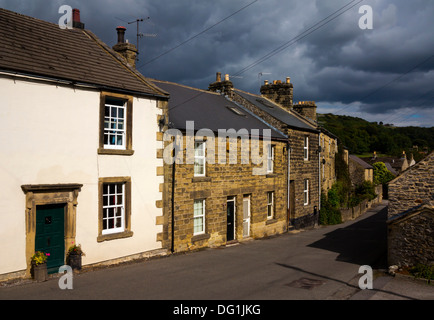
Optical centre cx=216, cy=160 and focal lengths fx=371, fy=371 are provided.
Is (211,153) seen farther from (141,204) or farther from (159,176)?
(141,204)

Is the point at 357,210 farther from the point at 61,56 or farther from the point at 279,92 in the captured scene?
the point at 61,56

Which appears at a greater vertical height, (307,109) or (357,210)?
(307,109)

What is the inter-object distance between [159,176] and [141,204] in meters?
1.36

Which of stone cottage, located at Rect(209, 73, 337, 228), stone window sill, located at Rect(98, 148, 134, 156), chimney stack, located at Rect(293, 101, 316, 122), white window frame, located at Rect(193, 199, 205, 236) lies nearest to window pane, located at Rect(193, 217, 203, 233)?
white window frame, located at Rect(193, 199, 205, 236)

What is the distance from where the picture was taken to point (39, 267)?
10625mm

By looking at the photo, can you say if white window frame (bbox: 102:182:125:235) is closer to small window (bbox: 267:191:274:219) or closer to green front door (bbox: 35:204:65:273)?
green front door (bbox: 35:204:65:273)

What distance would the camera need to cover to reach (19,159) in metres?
10.6

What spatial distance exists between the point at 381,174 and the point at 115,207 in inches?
2225

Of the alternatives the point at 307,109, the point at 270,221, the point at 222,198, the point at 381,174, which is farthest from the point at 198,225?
the point at 381,174

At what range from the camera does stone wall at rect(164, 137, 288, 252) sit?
15523 millimetres

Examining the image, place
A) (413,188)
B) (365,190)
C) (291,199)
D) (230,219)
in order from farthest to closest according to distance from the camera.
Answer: (365,190) → (291,199) → (230,219) → (413,188)

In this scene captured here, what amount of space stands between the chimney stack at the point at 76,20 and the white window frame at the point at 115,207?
23.7ft
